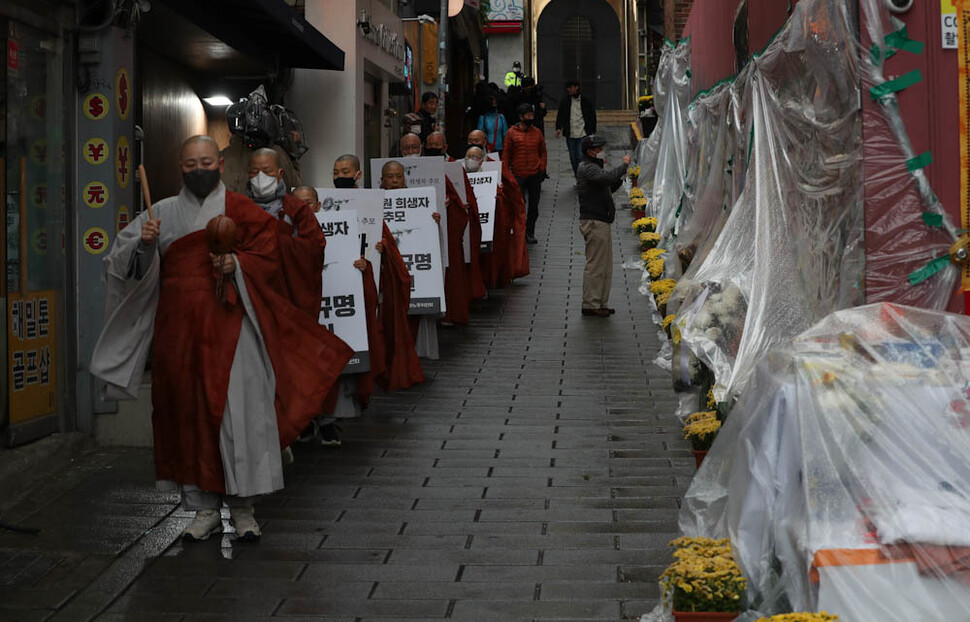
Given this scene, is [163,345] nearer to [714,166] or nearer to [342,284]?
[342,284]

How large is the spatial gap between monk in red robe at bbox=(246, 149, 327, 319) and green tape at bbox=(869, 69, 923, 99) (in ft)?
11.4

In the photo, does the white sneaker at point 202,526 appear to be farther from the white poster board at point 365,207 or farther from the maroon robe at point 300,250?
the white poster board at point 365,207

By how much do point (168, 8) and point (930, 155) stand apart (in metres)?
6.00

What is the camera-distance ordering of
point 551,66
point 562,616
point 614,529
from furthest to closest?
point 551,66
point 614,529
point 562,616

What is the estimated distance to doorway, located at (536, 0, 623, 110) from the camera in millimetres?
43281

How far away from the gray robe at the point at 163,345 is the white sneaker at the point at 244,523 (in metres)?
0.17

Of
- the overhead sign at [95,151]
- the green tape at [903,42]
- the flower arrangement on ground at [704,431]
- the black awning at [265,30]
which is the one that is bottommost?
the flower arrangement on ground at [704,431]

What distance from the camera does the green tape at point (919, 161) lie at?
5848 mm

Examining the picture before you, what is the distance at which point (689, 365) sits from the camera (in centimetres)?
853

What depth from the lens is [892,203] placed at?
5980 millimetres

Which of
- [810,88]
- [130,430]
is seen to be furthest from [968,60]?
[130,430]

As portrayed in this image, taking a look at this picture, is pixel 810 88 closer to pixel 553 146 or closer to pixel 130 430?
pixel 130 430

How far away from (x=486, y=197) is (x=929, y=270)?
32.5 ft

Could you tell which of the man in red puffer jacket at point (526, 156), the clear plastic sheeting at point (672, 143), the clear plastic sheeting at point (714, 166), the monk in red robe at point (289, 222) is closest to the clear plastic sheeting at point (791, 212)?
the clear plastic sheeting at point (714, 166)
